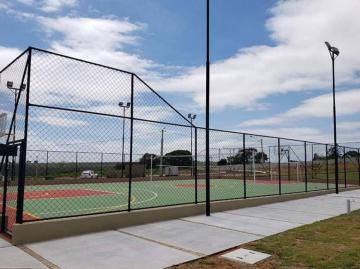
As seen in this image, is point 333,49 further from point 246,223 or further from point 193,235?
point 193,235

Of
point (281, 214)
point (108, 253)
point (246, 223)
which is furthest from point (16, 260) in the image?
point (281, 214)

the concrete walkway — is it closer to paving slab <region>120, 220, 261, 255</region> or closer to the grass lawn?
paving slab <region>120, 220, 261, 255</region>

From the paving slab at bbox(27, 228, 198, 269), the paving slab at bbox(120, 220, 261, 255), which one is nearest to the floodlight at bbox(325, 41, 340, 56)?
the paving slab at bbox(120, 220, 261, 255)

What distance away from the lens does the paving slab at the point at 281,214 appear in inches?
424

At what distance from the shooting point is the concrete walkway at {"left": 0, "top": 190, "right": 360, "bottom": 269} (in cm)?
626

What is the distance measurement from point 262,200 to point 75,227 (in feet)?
26.7

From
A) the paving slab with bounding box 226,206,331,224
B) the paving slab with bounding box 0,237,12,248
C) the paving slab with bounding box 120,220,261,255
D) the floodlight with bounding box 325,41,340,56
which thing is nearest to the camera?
the paving slab with bounding box 0,237,12,248

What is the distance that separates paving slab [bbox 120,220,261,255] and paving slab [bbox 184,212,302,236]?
0.42 meters

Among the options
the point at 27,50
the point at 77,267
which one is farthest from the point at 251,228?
the point at 27,50

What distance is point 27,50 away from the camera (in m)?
7.98

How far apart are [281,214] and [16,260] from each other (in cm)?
804

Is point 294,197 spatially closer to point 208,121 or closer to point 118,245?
point 208,121

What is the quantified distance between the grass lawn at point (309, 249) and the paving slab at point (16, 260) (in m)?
2.32

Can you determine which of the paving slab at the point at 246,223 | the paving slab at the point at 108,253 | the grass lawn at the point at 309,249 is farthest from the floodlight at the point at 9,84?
the grass lawn at the point at 309,249
